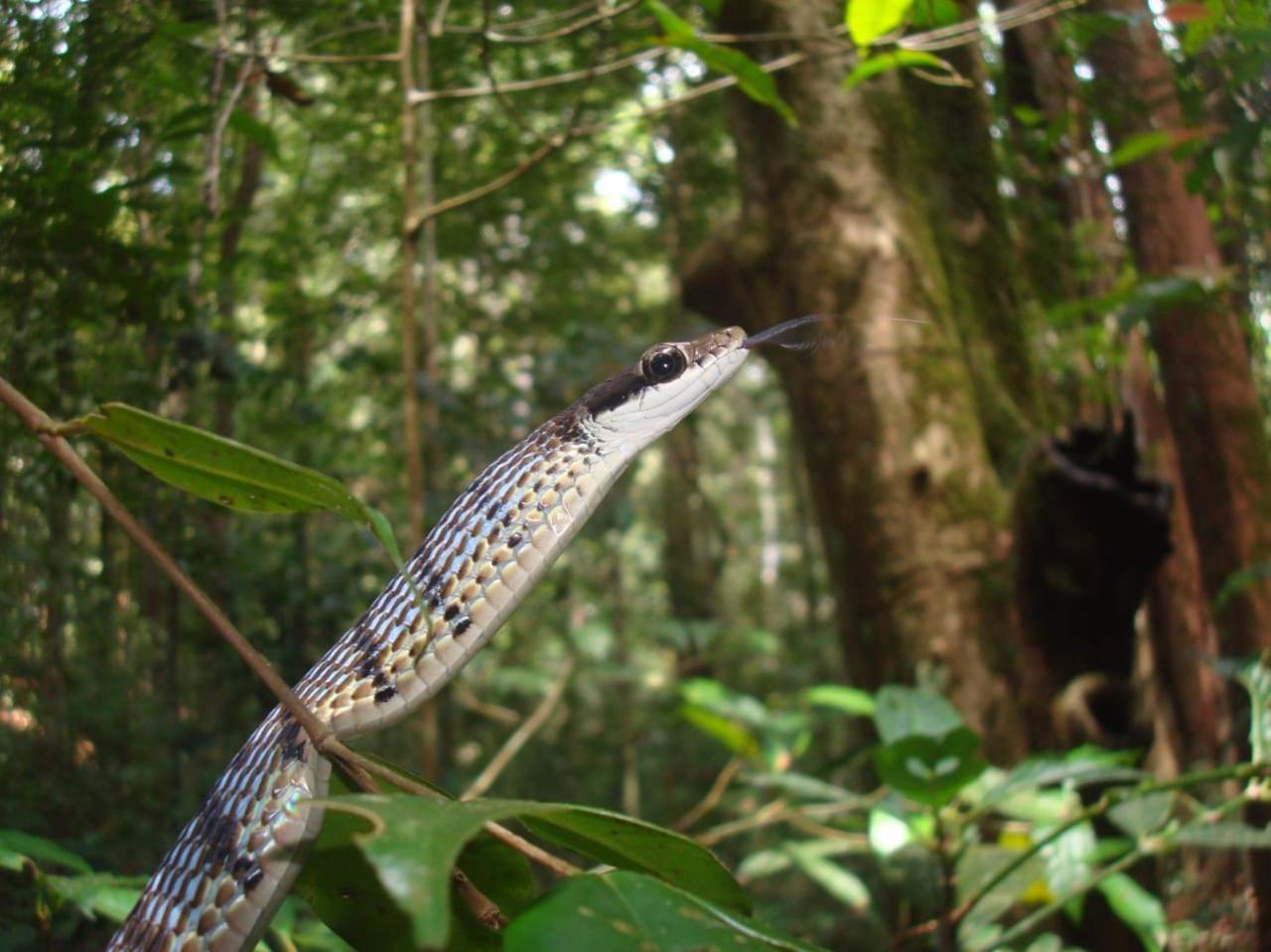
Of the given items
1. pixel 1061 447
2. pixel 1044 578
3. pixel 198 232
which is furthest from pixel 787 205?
pixel 198 232

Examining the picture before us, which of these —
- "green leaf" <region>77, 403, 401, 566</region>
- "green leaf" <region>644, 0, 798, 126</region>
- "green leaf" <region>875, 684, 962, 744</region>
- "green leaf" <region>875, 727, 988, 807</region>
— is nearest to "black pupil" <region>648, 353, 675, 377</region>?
"green leaf" <region>644, 0, 798, 126</region>

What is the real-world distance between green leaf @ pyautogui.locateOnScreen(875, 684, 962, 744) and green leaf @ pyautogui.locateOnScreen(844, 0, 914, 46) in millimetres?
1135

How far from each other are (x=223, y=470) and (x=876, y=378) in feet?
7.89

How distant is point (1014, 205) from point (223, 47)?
3.08 m

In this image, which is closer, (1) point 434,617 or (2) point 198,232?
(1) point 434,617

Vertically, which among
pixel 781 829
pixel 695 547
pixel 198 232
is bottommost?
pixel 781 829

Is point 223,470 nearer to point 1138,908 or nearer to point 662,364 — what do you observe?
point 662,364

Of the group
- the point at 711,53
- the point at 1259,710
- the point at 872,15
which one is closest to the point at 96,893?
the point at 711,53

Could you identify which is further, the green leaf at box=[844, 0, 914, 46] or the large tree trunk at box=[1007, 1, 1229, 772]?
the large tree trunk at box=[1007, 1, 1229, 772]

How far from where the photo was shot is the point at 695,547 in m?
9.39

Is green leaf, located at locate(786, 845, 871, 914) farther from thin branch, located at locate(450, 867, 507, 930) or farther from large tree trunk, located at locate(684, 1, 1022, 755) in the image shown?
thin branch, located at locate(450, 867, 507, 930)

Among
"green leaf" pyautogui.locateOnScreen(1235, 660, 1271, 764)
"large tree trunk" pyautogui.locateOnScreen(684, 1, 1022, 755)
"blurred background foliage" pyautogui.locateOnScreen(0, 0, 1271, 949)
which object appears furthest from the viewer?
"large tree trunk" pyautogui.locateOnScreen(684, 1, 1022, 755)

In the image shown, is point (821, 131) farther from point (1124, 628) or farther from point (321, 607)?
point (321, 607)

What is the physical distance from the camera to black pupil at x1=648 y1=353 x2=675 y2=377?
4.28 ft
